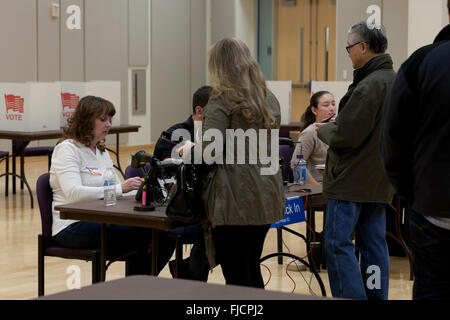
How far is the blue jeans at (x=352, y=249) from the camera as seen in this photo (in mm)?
3951

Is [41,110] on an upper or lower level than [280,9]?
lower

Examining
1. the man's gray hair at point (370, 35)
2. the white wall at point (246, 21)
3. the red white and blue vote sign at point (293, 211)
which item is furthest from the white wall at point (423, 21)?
the man's gray hair at point (370, 35)

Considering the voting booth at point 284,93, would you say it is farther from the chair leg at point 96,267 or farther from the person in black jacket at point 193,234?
the chair leg at point 96,267

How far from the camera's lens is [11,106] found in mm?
8484

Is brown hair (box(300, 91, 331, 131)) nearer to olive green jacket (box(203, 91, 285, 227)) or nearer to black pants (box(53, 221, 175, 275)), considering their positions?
black pants (box(53, 221, 175, 275))

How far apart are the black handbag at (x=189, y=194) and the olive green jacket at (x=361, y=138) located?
82 centimetres

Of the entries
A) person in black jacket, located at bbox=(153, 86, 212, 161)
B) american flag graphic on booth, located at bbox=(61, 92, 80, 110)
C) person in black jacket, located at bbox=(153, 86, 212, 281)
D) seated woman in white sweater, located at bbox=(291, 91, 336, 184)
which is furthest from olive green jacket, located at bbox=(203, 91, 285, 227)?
american flag graphic on booth, located at bbox=(61, 92, 80, 110)

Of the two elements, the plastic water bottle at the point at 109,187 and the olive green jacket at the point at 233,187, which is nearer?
the olive green jacket at the point at 233,187

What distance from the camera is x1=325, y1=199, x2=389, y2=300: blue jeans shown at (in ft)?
13.0

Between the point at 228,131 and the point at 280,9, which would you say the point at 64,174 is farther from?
the point at 280,9
